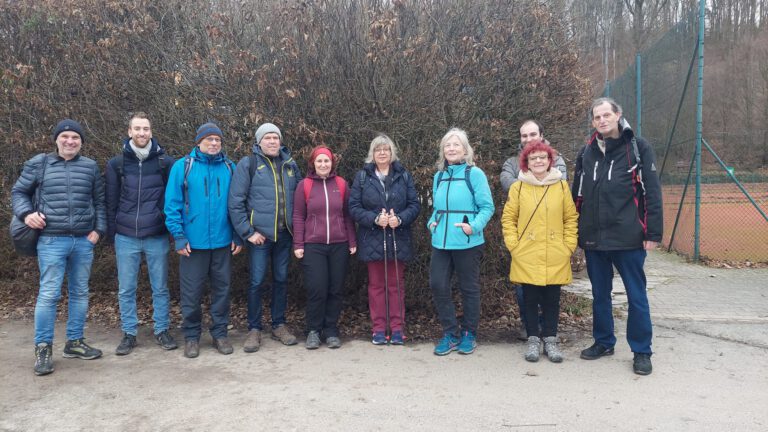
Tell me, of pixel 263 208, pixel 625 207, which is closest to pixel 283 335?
pixel 263 208

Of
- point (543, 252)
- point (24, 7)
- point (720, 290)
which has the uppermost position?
point (24, 7)

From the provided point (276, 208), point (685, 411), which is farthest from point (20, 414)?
point (685, 411)

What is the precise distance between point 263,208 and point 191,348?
49.3 inches

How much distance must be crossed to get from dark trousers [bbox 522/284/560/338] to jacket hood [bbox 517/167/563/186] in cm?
80

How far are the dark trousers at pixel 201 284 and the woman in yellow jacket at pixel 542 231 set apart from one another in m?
2.32

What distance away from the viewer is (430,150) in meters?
5.03

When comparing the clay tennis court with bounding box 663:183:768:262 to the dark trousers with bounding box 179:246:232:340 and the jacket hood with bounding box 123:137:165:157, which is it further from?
the jacket hood with bounding box 123:137:165:157

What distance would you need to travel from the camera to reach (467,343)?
14.8ft

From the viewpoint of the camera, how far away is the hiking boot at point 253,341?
4.59 meters

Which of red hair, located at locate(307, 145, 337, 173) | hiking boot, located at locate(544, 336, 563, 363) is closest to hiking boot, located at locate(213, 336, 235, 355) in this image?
red hair, located at locate(307, 145, 337, 173)

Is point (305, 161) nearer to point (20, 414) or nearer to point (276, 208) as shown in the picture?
point (276, 208)

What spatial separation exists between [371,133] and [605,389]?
2800mm

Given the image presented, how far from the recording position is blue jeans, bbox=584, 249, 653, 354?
13.4 ft

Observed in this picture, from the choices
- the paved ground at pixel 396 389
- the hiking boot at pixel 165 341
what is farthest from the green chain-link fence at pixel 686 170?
the hiking boot at pixel 165 341
